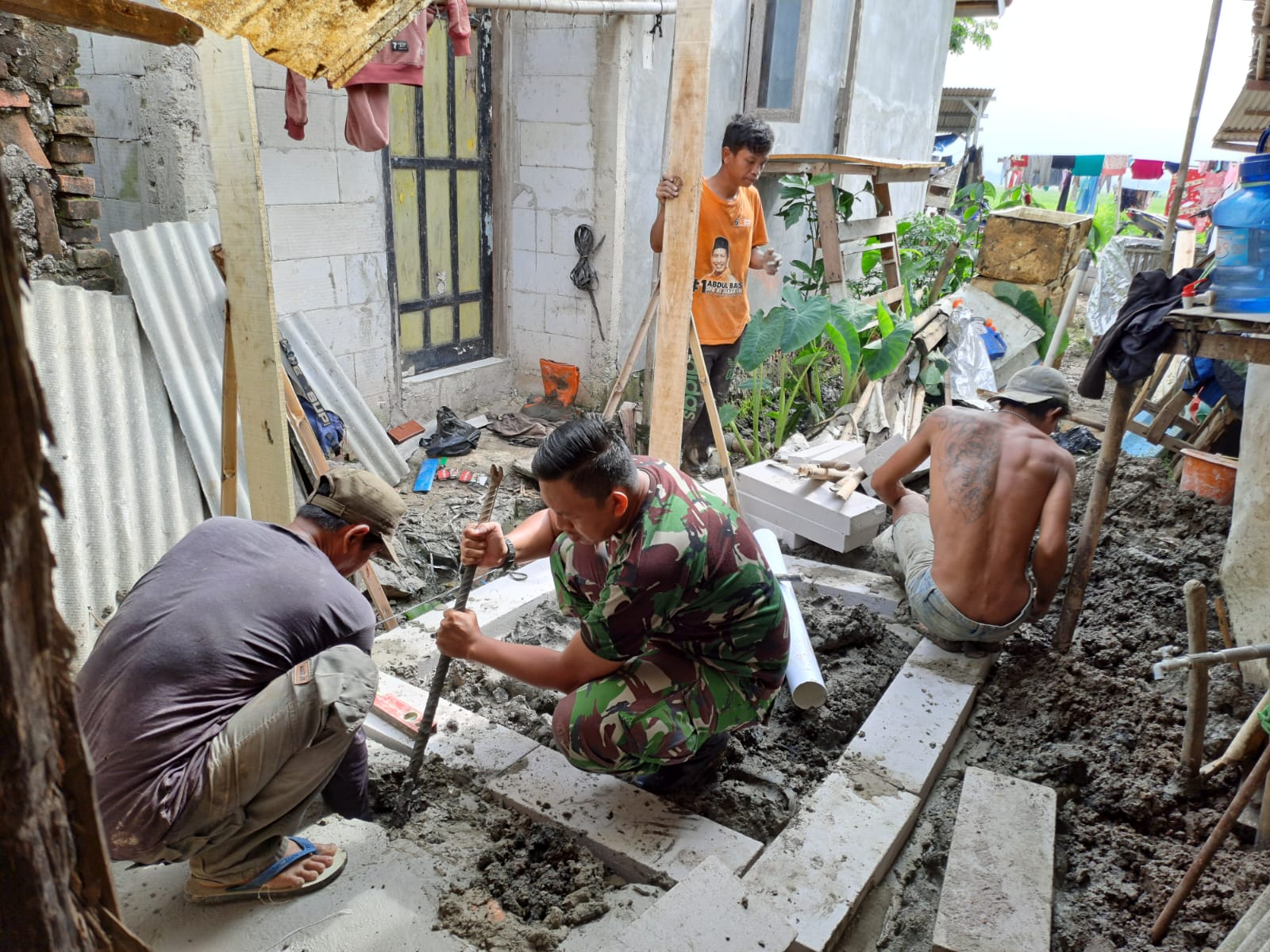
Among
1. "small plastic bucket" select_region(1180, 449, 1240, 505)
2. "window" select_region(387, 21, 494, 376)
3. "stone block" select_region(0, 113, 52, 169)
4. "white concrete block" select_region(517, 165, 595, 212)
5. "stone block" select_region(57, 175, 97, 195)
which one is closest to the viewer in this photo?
"stone block" select_region(0, 113, 52, 169)

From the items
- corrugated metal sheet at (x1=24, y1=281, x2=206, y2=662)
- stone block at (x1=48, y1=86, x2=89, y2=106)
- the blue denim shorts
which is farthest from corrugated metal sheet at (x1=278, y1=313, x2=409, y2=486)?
the blue denim shorts

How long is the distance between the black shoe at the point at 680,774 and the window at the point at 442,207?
4083mm

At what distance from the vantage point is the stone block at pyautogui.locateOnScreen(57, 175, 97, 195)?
11.0 feet

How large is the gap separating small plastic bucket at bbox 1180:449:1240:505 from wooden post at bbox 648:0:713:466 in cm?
308

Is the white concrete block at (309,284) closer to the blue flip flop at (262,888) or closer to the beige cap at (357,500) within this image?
the beige cap at (357,500)

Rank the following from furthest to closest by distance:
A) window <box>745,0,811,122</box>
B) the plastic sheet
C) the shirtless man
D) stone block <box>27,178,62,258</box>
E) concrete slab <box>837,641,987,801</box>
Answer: the plastic sheet
window <box>745,0,811,122</box>
the shirtless man
stone block <box>27,178,62,258</box>
concrete slab <box>837,641,987,801</box>

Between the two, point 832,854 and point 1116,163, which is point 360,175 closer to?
point 832,854

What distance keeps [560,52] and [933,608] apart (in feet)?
16.0

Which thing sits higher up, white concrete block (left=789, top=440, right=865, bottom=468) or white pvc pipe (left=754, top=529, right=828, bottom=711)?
white concrete block (left=789, top=440, right=865, bottom=468)

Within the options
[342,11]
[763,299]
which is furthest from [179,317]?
[763,299]

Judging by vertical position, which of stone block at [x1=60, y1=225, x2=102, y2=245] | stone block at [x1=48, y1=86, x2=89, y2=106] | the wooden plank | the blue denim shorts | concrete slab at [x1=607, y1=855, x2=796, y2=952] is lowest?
concrete slab at [x1=607, y1=855, x2=796, y2=952]

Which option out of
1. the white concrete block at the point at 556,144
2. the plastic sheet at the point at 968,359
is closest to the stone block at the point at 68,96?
the white concrete block at the point at 556,144

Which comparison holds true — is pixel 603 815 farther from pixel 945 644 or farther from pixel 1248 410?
pixel 1248 410

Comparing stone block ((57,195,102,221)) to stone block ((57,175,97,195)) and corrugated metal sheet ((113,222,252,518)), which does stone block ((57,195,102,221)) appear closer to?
stone block ((57,175,97,195))
